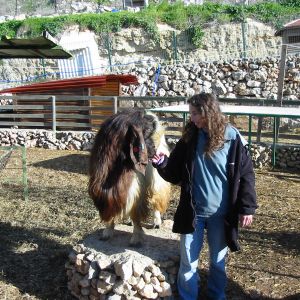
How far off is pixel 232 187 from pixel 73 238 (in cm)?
242

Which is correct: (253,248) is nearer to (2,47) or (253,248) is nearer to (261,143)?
(2,47)

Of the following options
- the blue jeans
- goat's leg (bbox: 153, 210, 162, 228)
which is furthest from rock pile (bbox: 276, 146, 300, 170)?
the blue jeans

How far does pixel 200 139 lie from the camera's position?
327cm

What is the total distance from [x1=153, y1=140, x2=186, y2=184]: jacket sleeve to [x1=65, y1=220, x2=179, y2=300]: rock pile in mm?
729

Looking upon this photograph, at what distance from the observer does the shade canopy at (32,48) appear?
14.2 ft

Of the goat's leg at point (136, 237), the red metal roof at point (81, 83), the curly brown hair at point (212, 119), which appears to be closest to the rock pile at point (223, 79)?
the red metal roof at point (81, 83)

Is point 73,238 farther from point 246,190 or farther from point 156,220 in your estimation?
point 246,190

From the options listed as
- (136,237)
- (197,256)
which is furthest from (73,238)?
(197,256)

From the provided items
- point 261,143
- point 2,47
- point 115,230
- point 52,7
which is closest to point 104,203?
point 115,230

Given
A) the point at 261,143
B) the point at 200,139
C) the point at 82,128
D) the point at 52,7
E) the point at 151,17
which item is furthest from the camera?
the point at 52,7

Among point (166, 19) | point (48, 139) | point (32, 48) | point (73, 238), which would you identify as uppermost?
point (166, 19)

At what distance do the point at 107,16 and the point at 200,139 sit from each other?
69.7ft

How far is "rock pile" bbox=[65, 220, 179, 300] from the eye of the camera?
3.56 metres

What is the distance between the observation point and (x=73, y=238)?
5070 millimetres
